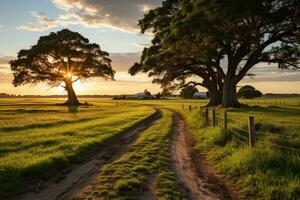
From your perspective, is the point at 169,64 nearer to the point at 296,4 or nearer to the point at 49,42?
the point at 296,4

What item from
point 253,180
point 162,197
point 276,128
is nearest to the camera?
point 162,197

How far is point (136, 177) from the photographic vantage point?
991cm

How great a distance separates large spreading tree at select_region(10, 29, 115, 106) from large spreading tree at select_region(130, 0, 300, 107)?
2362 cm

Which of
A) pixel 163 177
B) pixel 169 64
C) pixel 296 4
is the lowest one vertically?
pixel 163 177

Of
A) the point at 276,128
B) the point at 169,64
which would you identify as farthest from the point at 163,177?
the point at 169,64

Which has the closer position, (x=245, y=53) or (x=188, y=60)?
(x=245, y=53)

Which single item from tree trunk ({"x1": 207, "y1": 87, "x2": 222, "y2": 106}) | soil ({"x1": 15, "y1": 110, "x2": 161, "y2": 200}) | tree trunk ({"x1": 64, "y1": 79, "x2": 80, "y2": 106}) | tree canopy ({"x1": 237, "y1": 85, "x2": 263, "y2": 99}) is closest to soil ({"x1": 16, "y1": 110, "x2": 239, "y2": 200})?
soil ({"x1": 15, "y1": 110, "x2": 161, "y2": 200})

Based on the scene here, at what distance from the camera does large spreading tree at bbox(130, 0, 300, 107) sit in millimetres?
27172

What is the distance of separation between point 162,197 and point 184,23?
2422cm

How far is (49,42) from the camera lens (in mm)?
65562

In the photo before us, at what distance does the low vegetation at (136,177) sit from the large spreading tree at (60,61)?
55.9 meters

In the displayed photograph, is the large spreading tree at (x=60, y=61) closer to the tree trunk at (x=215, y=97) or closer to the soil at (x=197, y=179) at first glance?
the tree trunk at (x=215, y=97)

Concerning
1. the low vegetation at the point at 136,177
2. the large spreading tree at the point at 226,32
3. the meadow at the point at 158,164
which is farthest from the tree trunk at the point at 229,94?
the low vegetation at the point at 136,177

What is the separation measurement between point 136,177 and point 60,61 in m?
63.2
